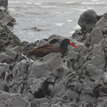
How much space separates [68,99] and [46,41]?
5559 millimetres

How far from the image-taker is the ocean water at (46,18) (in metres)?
14.6

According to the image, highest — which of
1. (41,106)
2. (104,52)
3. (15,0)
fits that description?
(15,0)

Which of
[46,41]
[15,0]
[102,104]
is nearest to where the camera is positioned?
[102,104]

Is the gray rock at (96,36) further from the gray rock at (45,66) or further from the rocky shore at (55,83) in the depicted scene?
the gray rock at (45,66)

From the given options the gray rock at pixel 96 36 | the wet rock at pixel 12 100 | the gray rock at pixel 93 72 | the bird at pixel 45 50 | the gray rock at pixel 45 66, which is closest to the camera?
the wet rock at pixel 12 100

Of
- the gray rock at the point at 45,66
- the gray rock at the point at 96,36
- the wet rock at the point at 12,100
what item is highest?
the gray rock at the point at 96,36

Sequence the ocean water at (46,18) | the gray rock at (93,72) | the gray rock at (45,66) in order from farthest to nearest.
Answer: the ocean water at (46,18) < the gray rock at (45,66) < the gray rock at (93,72)

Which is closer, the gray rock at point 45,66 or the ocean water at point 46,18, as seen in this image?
the gray rock at point 45,66

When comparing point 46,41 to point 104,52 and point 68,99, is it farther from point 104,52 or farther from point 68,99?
point 68,99

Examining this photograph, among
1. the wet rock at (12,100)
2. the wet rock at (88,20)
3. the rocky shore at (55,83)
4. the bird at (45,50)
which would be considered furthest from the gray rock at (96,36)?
the wet rock at (12,100)

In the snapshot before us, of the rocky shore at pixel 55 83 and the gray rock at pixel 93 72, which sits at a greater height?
the gray rock at pixel 93 72

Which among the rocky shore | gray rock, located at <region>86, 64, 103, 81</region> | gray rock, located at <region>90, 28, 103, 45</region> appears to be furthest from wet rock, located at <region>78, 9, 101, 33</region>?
gray rock, located at <region>86, 64, 103, 81</region>

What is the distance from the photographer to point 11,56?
783cm

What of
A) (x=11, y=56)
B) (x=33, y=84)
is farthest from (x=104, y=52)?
(x=11, y=56)
